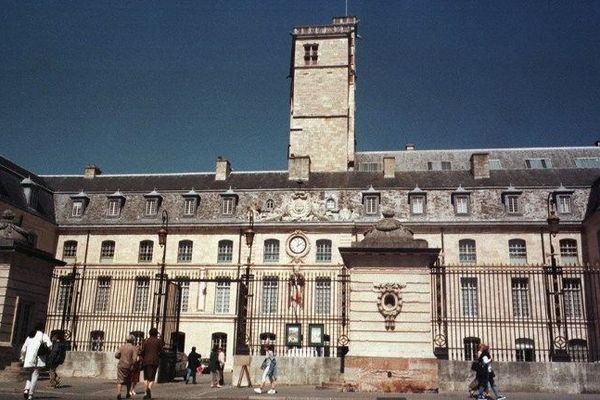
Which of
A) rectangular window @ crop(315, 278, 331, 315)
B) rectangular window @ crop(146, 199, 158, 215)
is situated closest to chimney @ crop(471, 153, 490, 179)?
rectangular window @ crop(315, 278, 331, 315)

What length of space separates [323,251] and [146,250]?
10.8 m

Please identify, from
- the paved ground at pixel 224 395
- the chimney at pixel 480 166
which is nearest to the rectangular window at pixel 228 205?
the chimney at pixel 480 166

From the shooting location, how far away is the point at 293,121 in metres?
43.7

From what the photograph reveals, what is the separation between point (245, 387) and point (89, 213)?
2349cm

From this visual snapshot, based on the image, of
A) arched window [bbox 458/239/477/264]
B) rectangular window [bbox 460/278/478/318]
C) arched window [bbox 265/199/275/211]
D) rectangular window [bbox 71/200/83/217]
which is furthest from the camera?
rectangular window [bbox 71/200/83/217]

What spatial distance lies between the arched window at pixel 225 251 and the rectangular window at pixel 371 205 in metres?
8.32

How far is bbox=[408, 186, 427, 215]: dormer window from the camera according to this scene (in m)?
33.3

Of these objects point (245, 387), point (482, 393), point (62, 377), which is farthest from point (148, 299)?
point (482, 393)

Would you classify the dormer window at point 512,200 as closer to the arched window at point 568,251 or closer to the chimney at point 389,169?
the arched window at point 568,251

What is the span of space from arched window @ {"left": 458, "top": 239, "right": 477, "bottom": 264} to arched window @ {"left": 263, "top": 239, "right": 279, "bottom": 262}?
10328mm

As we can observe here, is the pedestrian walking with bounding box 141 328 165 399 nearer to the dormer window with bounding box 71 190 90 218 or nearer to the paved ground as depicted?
the paved ground

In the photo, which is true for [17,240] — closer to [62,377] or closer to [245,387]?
[62,377]

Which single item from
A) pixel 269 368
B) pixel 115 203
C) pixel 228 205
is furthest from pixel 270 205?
pixel 269 368

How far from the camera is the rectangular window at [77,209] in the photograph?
3685cm
